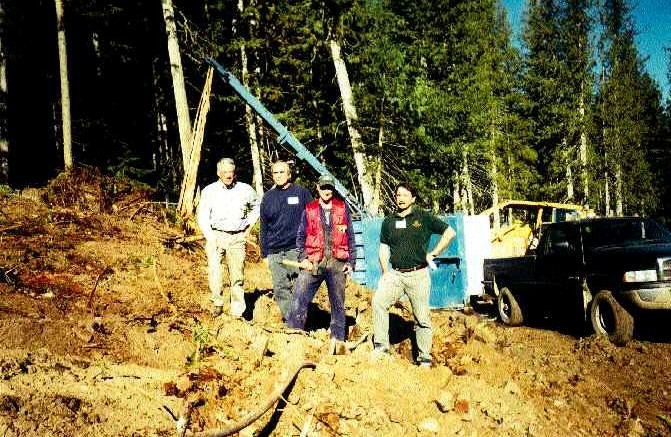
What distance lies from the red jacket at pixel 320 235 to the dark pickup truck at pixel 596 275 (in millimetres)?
4334

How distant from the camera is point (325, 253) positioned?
Result: 18.4ft

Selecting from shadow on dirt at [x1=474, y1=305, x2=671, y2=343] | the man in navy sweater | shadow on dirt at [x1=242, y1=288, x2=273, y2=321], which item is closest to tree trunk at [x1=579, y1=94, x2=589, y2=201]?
shadow on dirt at [x1=474, y1=305, x2=671, y2=343]

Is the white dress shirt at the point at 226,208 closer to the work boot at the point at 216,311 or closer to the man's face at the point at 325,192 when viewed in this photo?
the work boot at the point at 216,311

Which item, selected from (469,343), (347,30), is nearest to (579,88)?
(347,30)

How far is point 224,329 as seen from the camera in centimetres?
509

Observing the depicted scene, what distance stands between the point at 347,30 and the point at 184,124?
582 cm

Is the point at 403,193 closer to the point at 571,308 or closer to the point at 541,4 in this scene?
the point at 571,308

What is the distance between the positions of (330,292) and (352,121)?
35.2 ft

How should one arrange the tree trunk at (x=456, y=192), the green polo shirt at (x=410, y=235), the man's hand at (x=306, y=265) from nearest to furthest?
the green polo shirt at (x=410, y=235) < the man's hand at (x=306, y=265) < the tree trunk at (x=456, y=192)

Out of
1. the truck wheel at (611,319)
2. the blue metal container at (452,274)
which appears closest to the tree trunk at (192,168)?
the blue metal container at (452,274)

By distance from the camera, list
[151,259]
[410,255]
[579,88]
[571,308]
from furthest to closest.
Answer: [579,88], [151,259], [571,308], [410,255]

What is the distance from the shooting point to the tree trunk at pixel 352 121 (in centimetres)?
1555

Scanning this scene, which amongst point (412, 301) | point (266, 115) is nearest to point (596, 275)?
point (412, 301)

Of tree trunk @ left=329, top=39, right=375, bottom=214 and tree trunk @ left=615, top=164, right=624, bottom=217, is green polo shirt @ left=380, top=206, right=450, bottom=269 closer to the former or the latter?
tree trunk @ left=329, top=39, right=375, bottom=214
